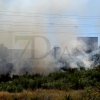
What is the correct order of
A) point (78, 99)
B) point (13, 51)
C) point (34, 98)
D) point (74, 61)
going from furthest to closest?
point (74, 61)
point (13, 51)
point (34, 98)
point (78, 99)

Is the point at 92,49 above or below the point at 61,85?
above

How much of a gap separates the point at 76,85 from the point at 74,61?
18333mm

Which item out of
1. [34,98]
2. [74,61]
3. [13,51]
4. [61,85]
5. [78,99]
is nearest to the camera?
[78,99]

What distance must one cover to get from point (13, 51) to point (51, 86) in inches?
658

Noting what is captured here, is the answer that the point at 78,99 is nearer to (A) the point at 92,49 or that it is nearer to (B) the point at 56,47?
(B) the point at 56,47

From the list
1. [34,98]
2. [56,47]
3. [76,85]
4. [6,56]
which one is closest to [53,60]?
[56,47]

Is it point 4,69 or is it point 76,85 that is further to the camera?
point 4,69

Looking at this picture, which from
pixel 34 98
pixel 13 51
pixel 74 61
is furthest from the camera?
pixel 74 61

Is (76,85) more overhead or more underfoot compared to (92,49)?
more underfoot

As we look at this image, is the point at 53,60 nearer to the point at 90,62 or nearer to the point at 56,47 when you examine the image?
the point at 56,47

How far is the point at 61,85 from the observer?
23828 mm

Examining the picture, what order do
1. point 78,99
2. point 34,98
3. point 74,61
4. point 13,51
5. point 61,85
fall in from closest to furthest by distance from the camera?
point 78,99 → point 34,98 → point 61,85 → point 13,51 → point 74,61

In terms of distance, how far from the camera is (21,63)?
40375 mm

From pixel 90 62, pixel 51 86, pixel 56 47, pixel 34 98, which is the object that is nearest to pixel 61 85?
pixel 51 86
